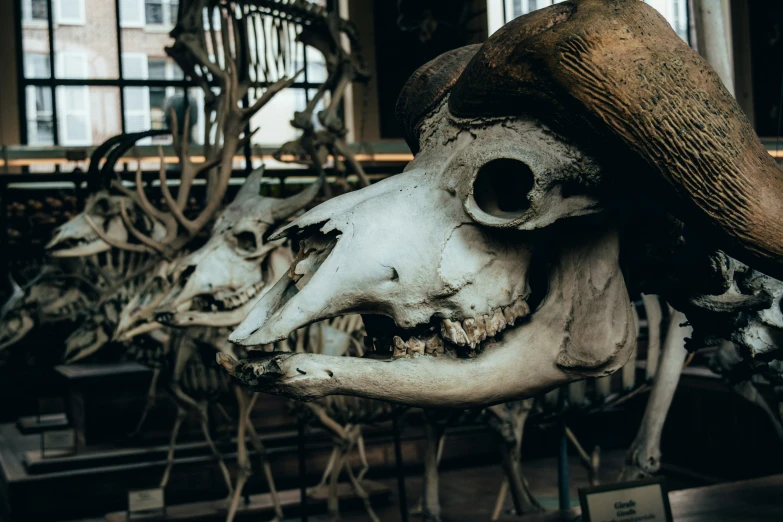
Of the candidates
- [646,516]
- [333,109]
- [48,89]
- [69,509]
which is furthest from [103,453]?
[48,89]

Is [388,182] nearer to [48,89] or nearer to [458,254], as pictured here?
[458,254]

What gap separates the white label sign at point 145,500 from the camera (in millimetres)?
5328

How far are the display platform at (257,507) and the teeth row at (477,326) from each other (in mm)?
4825

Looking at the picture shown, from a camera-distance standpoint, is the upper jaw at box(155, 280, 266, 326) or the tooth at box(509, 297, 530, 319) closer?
the tooth at box(509, 297, 530, 319)

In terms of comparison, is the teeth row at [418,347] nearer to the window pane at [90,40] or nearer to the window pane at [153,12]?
the window pane at [90,40]

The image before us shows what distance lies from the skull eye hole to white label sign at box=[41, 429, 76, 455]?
227 inches

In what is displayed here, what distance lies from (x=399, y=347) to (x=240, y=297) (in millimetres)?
2570

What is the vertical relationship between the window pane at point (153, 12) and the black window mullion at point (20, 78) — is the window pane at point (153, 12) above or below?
above

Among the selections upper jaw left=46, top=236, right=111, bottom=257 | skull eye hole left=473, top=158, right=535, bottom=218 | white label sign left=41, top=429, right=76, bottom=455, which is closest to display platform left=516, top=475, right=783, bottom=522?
skull eye hole left=473, top=158, right=535, bottom=218

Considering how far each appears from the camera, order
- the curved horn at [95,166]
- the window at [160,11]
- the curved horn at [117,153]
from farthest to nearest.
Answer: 1. the window at [160,11]
2. the curved horn at [95,166]
3. the curved horn at [117,153]

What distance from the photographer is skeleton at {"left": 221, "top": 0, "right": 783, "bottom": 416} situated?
1.09 metres

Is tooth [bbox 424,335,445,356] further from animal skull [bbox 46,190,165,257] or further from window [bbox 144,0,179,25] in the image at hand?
window [bbox 144,0,179,25]

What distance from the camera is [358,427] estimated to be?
16.9 feet

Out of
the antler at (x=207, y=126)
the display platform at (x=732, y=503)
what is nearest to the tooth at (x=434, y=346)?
the display platform at (x=732, y=503)
